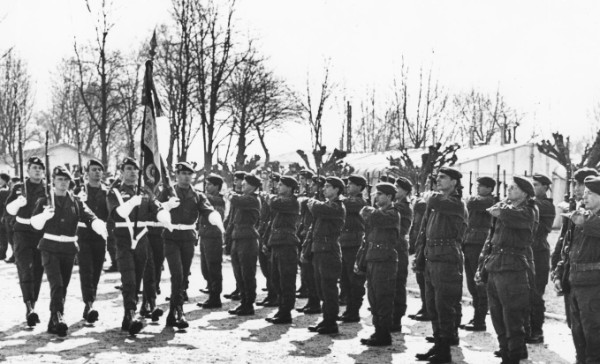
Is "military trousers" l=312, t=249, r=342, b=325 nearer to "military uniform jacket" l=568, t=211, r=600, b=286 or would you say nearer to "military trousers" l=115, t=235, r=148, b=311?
"military trousers" l=115, t=235, r=148, b=311

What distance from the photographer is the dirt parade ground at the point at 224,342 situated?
7848 mm

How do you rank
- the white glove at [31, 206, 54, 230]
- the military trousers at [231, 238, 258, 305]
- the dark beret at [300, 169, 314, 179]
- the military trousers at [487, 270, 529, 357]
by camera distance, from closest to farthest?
the military trousers at [487, 270, 529, 357] → the white glove at [31, 206, 54, 230] → the military trousers at [231, 238, 258, 305] → the dark beret at [300, 169, 314, 179]

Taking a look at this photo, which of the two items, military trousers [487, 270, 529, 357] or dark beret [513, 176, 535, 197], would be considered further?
dark beret [513, 176, 535, 197]

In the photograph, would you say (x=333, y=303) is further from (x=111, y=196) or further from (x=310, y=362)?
(x=111, y=196)

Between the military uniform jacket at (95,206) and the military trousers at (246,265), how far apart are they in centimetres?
205

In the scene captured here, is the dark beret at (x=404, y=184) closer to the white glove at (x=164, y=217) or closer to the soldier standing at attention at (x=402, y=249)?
the soldier standing at attention at (x=402, y=249)

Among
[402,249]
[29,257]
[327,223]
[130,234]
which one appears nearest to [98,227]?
[130,234]

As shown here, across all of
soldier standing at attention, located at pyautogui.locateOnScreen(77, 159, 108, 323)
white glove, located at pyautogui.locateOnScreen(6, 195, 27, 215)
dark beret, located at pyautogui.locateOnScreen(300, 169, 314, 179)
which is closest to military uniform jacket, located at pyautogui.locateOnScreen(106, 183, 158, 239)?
soldier standing at attention, located at pyautogui.locateOnScreen(77, 159, 108, 323)

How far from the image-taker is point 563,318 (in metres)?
10.4

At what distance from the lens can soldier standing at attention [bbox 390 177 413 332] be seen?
31.7 feet

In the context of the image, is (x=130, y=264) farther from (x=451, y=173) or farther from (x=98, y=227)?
(x=451, y=173)

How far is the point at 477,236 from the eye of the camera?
9.55 meters

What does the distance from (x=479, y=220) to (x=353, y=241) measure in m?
1.77

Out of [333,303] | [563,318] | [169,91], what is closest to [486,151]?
[169,91]
